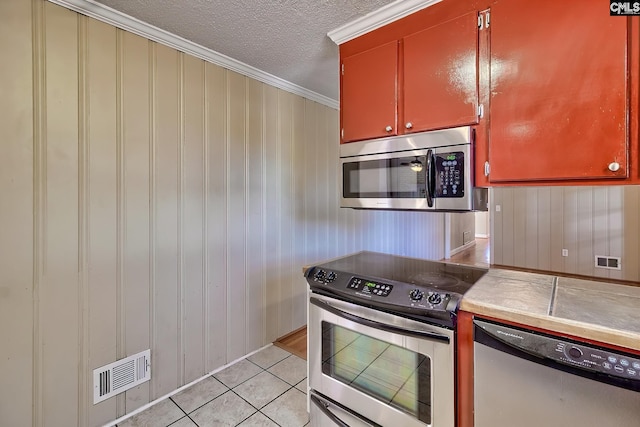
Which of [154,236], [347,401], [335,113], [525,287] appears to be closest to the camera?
[525,287]

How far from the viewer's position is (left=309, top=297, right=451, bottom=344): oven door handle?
1.18 m

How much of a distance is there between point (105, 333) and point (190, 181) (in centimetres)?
104

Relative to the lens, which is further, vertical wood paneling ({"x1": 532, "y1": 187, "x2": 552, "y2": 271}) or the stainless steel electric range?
vertical wood paneling ({"x1": 532, "y1": 187, "x2": 552, "y2": 271})

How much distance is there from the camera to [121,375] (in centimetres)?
171

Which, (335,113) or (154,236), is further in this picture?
(335,113)

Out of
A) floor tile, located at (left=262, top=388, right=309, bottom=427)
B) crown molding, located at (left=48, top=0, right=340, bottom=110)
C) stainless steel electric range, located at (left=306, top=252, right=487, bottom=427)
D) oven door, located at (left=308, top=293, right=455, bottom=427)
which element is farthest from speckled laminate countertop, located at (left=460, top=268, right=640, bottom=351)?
crown molding, located at (left=48, top=0, right=340, bottom=110)

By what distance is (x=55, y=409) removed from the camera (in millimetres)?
1500

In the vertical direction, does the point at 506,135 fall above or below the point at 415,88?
below

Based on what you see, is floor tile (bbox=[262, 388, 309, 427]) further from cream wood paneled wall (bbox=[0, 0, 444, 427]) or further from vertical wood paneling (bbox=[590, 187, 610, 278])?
vertical wood paneling (bbox=[590, 187, 610, 278])

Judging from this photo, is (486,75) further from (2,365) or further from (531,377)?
(2,365)

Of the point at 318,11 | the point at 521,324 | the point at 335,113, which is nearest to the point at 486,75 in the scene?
the point at 318,11

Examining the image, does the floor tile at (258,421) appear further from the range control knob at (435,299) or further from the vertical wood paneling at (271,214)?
the range control knob at (435,299)

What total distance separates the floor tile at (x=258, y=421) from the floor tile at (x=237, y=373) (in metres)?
0.36

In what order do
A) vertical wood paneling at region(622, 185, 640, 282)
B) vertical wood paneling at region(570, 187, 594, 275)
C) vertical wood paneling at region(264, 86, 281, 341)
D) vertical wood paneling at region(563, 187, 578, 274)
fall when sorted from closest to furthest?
1. vertical wood paneling at region(264, 86, 281, 341)
2. vertical wood paneling at region(622, 185, 640, 282)
3. vertical wood paneling at region(570, 187, 594, 275)
4. vertical wood paneling at region(563, 187, 578, 274)
